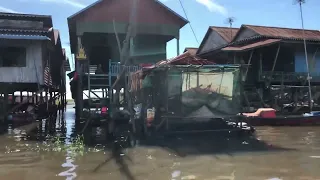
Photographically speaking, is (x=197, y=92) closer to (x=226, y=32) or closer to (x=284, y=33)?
(x=284, y=33)

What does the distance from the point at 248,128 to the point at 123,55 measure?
17.9 feet

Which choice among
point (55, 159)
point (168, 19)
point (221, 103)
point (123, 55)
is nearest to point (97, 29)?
point (168, 19)

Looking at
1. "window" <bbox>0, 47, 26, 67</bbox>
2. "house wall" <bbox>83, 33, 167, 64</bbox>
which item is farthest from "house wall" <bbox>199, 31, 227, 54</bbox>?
"window" <bbox>0, 47, 26, 67</bbox>

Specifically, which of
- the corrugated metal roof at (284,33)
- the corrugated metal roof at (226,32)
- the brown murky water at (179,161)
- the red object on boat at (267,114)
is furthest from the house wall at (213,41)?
the brown murky water at (179,161)

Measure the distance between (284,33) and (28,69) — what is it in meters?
16.5

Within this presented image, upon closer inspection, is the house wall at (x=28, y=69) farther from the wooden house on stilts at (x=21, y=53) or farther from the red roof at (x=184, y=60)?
the red roof at (x=184, y=60)

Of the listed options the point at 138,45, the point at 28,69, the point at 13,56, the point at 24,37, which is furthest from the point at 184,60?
the point at 13,56

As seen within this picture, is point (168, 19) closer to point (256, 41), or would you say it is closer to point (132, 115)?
point (256, 41)

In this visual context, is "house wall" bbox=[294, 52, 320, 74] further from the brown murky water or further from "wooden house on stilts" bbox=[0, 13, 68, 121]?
"wooden house on stilts" bbox=[0, 13, 68, 121]

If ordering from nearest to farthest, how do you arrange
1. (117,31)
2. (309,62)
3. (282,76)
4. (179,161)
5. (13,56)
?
1. (179,161)
2. (13,56)
3. (117,31)
4. (282,76)
5. (309,62)

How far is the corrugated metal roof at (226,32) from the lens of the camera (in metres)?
27.9

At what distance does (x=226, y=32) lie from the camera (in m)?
29.3

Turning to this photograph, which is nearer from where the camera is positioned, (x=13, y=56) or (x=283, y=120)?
(x=283, y=120)

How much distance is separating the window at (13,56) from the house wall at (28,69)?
27 cm
